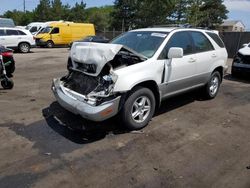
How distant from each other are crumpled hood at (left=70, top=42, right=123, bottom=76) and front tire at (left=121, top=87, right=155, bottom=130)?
70cm

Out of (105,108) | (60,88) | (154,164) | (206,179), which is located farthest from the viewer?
(60,88)

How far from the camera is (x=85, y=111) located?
501 centimetres

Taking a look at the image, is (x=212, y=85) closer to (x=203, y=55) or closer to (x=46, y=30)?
(x=203, y=55)

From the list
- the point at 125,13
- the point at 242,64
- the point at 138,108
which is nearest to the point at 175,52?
the point at 138,108

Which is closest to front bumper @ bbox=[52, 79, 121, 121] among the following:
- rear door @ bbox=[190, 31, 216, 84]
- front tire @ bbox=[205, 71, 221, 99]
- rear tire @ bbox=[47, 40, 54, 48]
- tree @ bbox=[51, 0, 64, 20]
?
rear door @ bbox=[190, 31, 216, 84]

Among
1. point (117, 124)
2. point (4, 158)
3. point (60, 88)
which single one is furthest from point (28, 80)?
point (4, 158)

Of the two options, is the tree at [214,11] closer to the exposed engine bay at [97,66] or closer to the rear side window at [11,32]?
the rear side window at [11,32]

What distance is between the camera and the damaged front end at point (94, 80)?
5.01 metres

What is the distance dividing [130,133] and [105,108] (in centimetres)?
75

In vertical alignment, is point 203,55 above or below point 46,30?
above

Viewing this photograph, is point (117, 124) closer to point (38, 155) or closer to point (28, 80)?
point (38, 155)

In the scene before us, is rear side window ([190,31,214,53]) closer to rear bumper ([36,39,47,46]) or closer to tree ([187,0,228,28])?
rear bumper ([36,39,47,46])

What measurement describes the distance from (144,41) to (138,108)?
1.51m

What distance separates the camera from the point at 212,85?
764 cm
